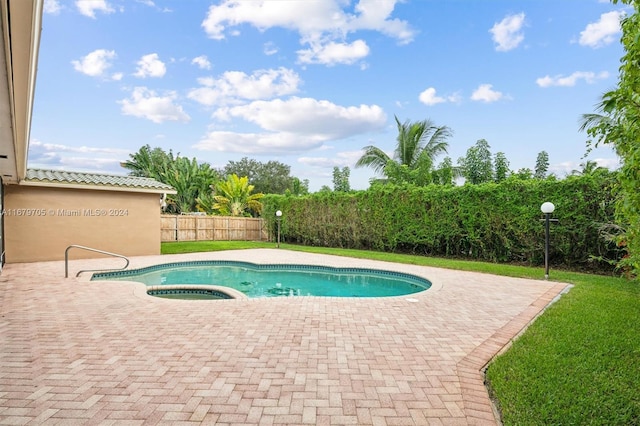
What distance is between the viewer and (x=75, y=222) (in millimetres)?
13438

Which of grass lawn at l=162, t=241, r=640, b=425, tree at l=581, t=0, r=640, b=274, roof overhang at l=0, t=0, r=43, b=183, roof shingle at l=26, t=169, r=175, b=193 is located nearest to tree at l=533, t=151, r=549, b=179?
grass lawn at l=162, t=241, r=640, b=425

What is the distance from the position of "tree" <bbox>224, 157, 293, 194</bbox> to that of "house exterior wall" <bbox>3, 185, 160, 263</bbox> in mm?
26338

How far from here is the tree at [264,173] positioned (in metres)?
42.0

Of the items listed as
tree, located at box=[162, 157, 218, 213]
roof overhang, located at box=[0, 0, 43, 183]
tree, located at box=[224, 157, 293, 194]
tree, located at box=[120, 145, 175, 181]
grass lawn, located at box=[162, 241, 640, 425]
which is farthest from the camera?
tree, located at box=[224, 157, 293, 194]

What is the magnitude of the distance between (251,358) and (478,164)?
21408 millimetres

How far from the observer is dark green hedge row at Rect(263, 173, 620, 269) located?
35.9 ft

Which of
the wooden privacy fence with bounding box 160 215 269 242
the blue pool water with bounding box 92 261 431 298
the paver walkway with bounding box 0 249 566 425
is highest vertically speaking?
the wooden privacy fence with bounding box 160 215 269 242

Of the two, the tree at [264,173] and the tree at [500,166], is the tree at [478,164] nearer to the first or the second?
the tree at [500,166]

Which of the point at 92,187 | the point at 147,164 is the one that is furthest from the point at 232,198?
the point at 92,187

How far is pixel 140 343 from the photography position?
4441 millimetres

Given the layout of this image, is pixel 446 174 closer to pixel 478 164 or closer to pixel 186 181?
Answer: pixel 478 164

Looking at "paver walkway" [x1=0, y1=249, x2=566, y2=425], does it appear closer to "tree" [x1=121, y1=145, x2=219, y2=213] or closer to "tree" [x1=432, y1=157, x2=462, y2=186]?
"tree" [x1=432, y1=157, x2=462, y2=186]

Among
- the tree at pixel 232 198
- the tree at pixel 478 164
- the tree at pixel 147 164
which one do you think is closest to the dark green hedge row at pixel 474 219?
the tree at pixel 232 198

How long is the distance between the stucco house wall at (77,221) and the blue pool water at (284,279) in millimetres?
2888
